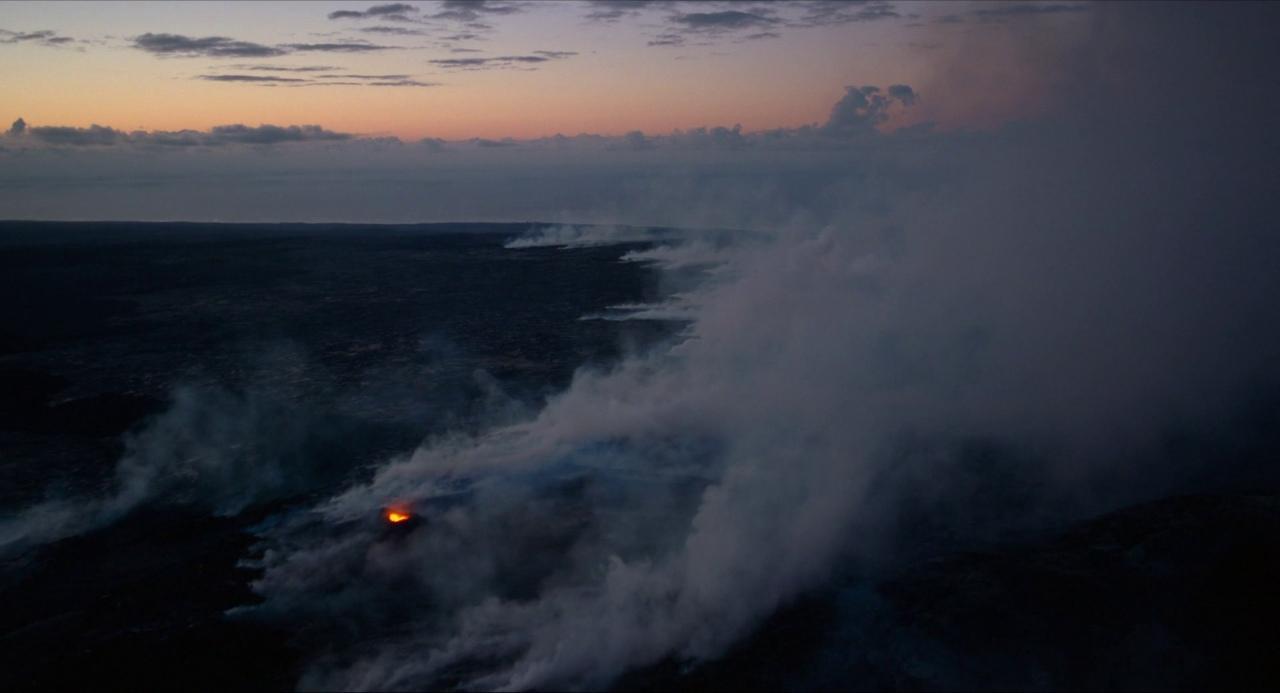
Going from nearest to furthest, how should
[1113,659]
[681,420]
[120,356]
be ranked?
[1113,659] → [681,420] → [120,356]

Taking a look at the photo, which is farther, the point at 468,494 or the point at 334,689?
the point at 468,494

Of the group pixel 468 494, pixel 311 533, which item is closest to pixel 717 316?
pixel 468 494

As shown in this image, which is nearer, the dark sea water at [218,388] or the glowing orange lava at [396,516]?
the dark sea water at [218,388]

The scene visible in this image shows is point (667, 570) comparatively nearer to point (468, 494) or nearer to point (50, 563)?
point (468, 494)

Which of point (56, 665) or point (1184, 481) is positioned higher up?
point (1184, 481)
